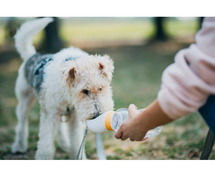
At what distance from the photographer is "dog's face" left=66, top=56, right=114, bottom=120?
2.11m

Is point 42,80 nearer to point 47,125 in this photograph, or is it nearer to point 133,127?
point 47,125

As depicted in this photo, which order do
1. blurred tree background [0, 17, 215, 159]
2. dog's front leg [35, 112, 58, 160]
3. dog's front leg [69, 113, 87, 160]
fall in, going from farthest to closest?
blurred tree background [0, 17, 215, 159] < dog's front leg [69, 113, 87, 160] < dog's front leg [35, 112, 58, 160]

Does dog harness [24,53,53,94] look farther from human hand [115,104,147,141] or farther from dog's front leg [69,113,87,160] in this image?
human hand [115,104,147,141]

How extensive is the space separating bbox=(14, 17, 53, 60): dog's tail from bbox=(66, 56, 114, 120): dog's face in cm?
101

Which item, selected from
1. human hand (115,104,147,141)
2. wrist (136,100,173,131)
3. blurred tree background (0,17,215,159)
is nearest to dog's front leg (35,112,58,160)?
blurred tree background (0,17,215,159)

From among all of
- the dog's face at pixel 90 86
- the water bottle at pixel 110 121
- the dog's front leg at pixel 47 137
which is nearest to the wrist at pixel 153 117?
the water bottle at pixel 110 121

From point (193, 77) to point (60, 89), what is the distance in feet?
4.81

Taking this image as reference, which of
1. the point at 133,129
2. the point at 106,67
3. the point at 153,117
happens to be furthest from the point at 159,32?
the point at 153,117

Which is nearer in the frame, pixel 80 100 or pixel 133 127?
pixel 133 127

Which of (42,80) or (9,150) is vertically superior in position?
(42,80)

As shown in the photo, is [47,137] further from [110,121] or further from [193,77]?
[193,77]

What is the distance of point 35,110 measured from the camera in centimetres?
463
